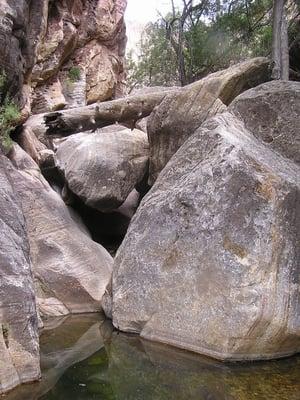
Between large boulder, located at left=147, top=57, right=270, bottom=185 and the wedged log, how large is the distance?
1.87 feet

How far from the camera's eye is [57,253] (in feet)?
38.7

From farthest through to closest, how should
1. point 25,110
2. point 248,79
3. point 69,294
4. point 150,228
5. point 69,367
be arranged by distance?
point 25,110, point 248,79, point 69,294, point 150,228, point 69,367

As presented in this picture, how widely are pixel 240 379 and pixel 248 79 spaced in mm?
7764

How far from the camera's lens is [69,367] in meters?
8.16

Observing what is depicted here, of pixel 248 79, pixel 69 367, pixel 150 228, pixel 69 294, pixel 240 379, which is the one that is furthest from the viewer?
pixel 248 79

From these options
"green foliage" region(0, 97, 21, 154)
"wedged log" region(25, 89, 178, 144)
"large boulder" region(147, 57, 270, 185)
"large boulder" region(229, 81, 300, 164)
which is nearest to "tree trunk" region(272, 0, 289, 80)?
"large boulder" region(147, 57, 270, 185)

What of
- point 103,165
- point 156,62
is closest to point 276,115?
point 103,165

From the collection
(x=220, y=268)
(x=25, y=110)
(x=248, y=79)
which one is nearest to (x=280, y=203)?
(x=220, y=268)

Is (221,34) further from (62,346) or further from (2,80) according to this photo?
(62,346)

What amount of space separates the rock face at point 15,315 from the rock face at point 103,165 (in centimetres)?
462

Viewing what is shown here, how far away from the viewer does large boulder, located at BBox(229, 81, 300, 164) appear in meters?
9.87

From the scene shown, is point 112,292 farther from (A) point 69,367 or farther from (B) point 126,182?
(B) point 126,182

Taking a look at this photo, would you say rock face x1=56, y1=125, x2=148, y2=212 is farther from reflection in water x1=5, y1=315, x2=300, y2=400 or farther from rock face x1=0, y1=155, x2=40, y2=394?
rock face x1=0, y1=155, x2=40, y2=394

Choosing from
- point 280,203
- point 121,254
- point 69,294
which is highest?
point 280,203
